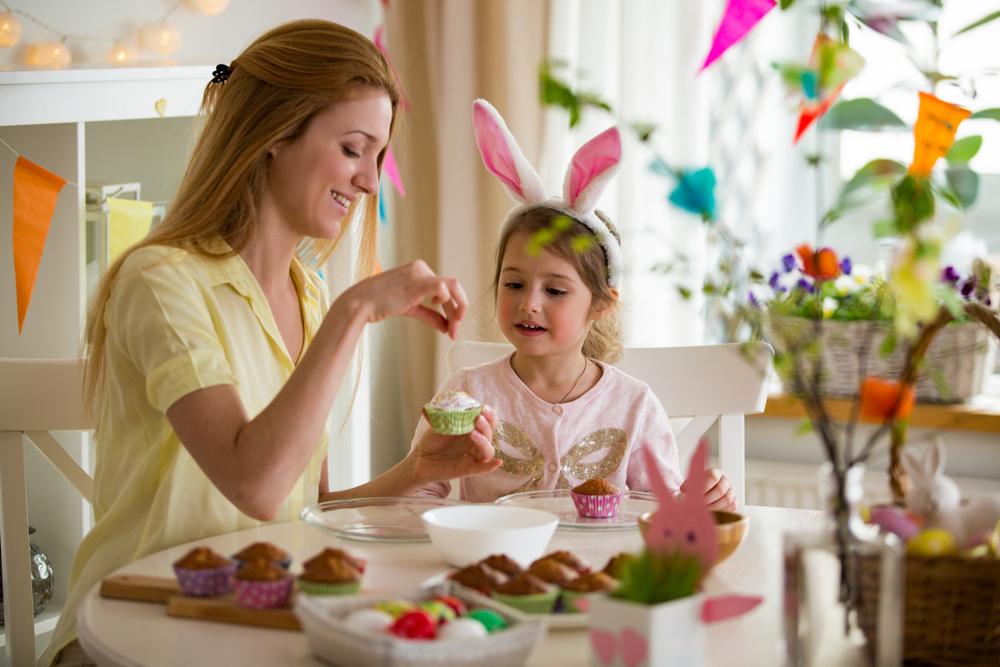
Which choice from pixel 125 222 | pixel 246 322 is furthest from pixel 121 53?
pixel 246 322

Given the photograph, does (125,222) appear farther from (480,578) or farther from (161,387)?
(480,578)

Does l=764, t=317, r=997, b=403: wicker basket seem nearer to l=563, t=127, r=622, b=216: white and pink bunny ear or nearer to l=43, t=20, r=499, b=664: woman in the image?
l=563, t=127, r=622, b=216: white and pink bunny ear

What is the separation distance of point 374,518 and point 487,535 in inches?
12.3

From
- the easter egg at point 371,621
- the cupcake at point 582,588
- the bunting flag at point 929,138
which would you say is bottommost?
the cupcake at point 582,588

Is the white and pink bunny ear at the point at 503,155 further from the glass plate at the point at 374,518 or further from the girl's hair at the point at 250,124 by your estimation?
the glass plate at the point at 374,518

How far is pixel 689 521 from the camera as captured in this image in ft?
2.36

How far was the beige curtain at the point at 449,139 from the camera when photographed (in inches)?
89.6

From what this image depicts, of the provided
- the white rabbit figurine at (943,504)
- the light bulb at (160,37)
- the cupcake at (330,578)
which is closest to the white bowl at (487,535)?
the cupcake at (330,578)

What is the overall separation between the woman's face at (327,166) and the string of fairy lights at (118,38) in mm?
836

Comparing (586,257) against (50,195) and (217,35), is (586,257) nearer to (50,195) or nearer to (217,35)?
(50,195)

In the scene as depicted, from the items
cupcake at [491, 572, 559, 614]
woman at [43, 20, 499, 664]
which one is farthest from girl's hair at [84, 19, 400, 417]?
cupcake at [491, 572, 559, 614]

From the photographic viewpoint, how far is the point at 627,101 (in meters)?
2.22

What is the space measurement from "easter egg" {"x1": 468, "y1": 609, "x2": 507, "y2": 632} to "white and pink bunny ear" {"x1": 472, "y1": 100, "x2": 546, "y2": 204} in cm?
96

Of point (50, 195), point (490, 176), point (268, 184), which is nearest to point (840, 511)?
point (268, 184)
